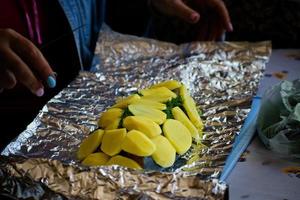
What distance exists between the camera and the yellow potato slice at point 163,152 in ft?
A: 2.57

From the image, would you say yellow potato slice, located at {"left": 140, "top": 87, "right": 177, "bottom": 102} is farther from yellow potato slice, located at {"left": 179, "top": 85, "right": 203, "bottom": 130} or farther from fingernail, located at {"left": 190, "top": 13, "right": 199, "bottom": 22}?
fingernail, located at {"left": 190, "top": 13, "right": 199, "bottom": 22}

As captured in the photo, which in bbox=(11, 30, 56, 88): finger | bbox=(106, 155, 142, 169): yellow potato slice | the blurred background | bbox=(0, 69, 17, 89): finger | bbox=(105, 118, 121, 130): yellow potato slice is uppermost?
bbox=(11, 30, 56, 88): finger

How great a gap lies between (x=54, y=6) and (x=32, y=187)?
0.53 meters

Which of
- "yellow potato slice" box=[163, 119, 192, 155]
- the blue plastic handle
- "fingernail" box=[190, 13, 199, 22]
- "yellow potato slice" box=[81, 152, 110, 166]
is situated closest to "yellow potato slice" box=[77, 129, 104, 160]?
"yellow potato slice" box=[81, 152, 110, 166]

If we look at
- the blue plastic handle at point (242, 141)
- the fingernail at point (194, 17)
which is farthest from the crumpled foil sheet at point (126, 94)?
the fingernail at point (194, 17)

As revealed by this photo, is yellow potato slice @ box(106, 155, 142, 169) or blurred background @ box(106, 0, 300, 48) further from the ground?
yellow potato slice @ box(106, 155, 142, 169)

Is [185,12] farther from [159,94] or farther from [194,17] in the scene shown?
[159,94]

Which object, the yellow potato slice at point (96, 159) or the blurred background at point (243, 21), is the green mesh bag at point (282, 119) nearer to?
the yellow potato slice at point (96, 159)

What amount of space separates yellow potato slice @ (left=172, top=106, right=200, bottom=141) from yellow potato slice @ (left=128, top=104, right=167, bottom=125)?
31mm

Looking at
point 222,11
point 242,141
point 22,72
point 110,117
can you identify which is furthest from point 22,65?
point 222,11

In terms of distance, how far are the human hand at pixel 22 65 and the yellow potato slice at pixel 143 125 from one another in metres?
0.18

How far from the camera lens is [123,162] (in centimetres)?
77

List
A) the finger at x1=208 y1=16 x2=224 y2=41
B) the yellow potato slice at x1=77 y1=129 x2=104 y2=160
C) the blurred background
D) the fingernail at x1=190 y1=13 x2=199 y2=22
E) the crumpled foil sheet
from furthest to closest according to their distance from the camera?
the blurred background, the finger at x1=208 y1=16 x2=224 y2=41, the fingernail at x1=190 y1=13 x2=199 y2=22, the yellow potato slice at x1=77 y1=129 x2=104 y2=160, the crumpled foil sheet

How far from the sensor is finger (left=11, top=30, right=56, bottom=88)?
86 cm
